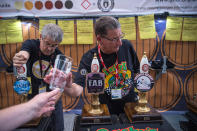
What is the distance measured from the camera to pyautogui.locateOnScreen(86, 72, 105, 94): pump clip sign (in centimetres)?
112

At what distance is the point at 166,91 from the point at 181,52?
795mm

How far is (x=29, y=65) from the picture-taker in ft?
5.22

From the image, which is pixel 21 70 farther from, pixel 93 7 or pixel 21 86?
pixel 93 7

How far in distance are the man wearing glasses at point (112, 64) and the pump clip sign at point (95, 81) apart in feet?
0.65

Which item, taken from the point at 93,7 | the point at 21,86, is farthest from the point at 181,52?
the point at 21,86

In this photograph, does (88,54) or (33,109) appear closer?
(33,109)

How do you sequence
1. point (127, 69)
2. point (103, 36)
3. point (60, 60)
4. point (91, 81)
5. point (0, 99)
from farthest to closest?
point (0, 99) < point (127, 69) < point (103, 36) < point (91, 81) < point (60, 60)

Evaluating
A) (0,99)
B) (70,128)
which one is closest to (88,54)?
(70,128)

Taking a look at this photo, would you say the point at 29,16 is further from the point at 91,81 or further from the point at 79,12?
the point at 91,81

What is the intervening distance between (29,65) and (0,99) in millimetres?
1724

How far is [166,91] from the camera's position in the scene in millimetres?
2789

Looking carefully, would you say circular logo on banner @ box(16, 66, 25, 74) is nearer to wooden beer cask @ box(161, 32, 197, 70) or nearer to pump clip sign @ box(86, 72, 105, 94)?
pump clip sign @ box(86, 72, 105, 94)

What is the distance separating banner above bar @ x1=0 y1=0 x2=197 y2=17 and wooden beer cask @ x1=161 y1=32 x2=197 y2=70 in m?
0.54

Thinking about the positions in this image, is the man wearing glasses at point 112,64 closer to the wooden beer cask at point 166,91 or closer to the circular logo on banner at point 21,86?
the circular logo on banner at point 21,86
